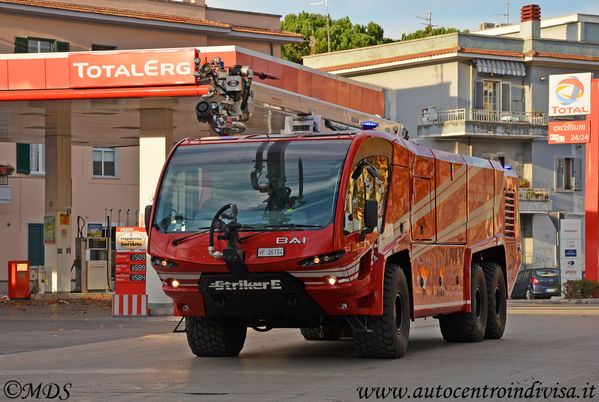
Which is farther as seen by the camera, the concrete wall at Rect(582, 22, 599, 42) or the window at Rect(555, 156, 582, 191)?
the concrete wall at Rect(582, 22, 599, 42)

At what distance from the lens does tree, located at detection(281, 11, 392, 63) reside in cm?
8067

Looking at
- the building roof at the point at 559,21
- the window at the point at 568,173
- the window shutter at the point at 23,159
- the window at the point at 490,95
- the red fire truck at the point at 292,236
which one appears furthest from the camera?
the building roof at the point at 559,21

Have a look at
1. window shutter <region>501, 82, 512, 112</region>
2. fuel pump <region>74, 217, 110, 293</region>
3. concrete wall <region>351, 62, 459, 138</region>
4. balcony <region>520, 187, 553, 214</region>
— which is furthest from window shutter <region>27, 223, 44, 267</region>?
window shutter <region>501, 82, 512, 112</region>

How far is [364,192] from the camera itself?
553 inches

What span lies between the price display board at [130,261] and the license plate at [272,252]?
38.7 ft

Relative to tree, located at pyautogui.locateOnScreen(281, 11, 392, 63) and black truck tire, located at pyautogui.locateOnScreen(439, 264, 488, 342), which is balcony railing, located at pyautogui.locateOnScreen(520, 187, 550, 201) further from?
black truck tire, located at pyautogui.locateOnScreen(439, 264, 488, 342)

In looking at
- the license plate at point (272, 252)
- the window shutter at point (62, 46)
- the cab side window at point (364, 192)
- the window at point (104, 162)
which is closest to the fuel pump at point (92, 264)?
the window shutter at point (62, 46)

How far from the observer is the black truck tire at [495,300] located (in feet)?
62.0

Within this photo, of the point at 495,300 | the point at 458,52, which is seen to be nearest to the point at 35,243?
the point at 458,52

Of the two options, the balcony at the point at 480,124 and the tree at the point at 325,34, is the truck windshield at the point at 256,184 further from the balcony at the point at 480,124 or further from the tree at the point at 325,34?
the tree at the point at 325,34

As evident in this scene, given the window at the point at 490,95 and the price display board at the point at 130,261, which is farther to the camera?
the window at the point at 490,95

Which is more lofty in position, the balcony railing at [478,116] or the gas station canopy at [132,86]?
the balcony railing at [478,116]

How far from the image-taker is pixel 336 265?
13305 millimetres

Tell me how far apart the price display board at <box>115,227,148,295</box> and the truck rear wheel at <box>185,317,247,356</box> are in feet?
32.3
